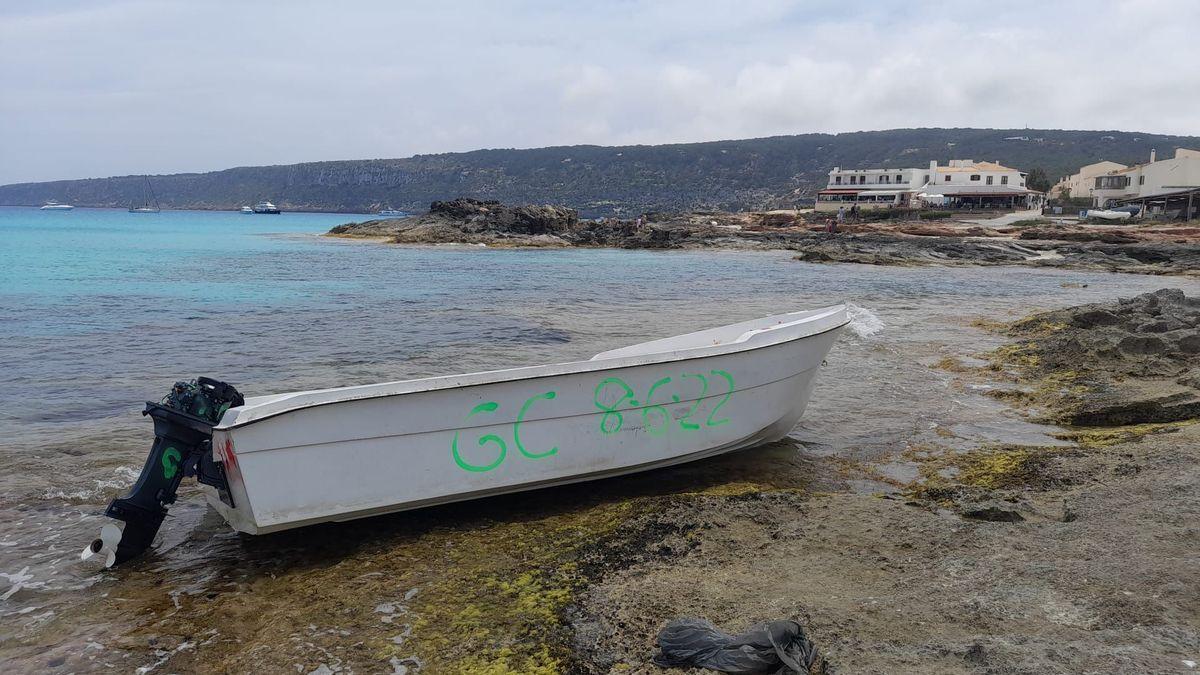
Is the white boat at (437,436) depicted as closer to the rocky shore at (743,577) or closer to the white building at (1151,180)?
the rocky shore at (743,577)

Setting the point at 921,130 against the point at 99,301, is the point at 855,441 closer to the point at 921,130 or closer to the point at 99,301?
the point at 99,301

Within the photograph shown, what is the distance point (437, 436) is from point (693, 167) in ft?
520

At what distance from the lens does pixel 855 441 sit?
734 cm

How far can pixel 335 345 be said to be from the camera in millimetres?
13422

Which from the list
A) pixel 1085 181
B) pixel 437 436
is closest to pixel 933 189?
pixel 1085 181

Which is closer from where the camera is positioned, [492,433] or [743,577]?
[743,577]

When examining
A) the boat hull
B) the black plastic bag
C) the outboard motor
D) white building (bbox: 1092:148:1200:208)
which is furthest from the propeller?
white building (bbox: 1092:148:1200:208)

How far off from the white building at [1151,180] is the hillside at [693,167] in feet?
142

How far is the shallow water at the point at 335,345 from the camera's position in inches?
207

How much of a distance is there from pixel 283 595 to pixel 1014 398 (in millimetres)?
7914

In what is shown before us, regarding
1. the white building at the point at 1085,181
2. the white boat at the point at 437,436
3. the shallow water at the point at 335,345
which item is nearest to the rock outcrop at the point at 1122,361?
the shallow water at the point at 335,345

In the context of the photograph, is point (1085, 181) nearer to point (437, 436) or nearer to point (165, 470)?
point (437, 436)

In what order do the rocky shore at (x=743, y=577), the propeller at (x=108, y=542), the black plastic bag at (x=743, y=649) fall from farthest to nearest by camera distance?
the propeller at (x=108, y=542) → the rocky shore at (x=743, y=577) → the black plastic bag at (x=743, y=649)

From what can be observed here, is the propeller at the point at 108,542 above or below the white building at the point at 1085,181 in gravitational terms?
below
